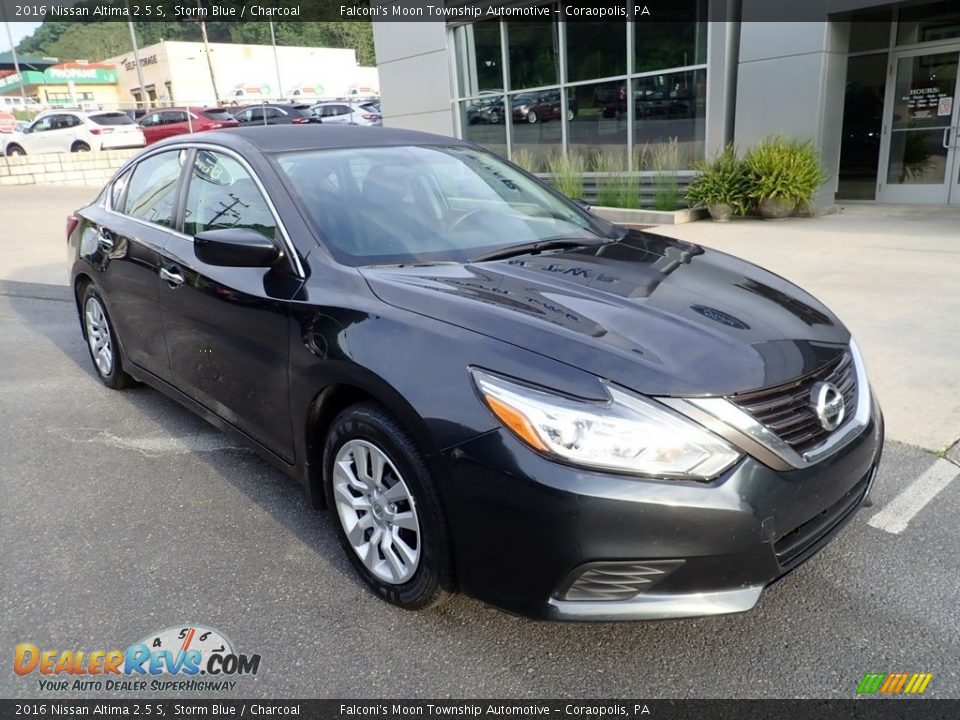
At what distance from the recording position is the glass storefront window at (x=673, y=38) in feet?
38.2

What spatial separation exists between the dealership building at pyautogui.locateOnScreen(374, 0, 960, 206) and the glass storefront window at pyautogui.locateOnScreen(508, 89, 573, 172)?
0.03 m

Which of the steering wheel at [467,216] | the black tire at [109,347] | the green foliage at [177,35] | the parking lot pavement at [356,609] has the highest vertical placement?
the green foliage at [177,35]

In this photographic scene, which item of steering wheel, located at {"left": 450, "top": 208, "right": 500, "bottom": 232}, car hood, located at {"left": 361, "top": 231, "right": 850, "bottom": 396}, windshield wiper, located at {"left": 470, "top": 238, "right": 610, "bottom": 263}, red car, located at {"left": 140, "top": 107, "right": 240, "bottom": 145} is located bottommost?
car hood, located at {"left": 361, "top": 231, "right": 850, "bottom": 396}

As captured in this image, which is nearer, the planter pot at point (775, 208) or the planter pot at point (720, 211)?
the planter pot at point (775, 208)

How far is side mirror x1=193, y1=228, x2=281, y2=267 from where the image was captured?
2.91m

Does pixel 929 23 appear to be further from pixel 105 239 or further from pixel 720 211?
pixel 105 239

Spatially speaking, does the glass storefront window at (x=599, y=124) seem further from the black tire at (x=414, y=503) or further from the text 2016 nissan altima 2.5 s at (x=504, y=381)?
the black tire at (x=414, y=503)

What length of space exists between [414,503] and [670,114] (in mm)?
11199

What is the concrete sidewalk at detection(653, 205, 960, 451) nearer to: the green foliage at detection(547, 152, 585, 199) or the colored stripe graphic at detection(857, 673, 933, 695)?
the colored stripe graphic at detection(857, 673, 933, 695)

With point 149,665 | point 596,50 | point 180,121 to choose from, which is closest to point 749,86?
point 596,50

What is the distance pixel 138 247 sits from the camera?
413 cm

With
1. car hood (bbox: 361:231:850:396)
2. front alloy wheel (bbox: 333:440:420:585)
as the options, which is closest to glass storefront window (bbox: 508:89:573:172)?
car hood (bbox: 361:231:850:396)

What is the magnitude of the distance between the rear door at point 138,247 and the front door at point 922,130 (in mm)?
10802

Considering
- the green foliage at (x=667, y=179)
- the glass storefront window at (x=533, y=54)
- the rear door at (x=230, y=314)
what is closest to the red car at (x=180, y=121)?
the glass storefront window at (x=533, y=54)
